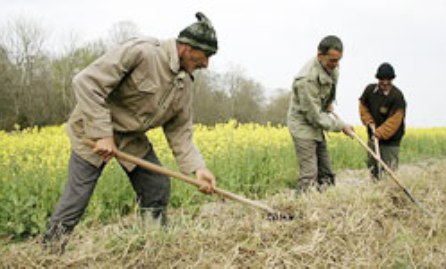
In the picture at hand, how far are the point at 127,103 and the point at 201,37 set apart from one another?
0.77 m

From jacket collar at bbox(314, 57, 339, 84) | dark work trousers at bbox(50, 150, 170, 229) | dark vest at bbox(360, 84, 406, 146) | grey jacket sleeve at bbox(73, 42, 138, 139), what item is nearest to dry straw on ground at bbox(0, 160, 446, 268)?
dark work trousers at bbox(50, 150, 170, 229)

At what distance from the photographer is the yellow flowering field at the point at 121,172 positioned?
5898mm

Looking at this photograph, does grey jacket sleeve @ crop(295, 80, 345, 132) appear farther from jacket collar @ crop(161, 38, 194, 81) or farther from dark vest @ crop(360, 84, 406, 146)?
jacket collar @ crop(161, 38, 194, 81)

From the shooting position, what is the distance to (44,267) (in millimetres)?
2936

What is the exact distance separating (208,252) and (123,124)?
1383 millimetres

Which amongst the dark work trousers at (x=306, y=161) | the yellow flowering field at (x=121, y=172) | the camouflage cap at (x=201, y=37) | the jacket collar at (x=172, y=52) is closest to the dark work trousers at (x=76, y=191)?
the yellow flowering field at (x=121, y=172)

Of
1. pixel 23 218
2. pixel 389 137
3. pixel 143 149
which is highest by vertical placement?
pixel 143 149

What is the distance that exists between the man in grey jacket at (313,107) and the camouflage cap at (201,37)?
2.19 m

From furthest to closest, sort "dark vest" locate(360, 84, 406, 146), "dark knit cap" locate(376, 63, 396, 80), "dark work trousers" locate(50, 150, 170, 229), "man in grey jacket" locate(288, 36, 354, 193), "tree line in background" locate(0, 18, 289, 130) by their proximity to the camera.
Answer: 1. "tree line in background" locate(0, 18, 289, 130)
2. "dark vest" locate(360, 84, 406, 146)
3. "dark knit cap" locate(376, 63, 396, 80)
4. "man in grey jacket" locate(288, 36, 354, 193)
5. "dark work trousers" locate(50, 150, 170, 229)

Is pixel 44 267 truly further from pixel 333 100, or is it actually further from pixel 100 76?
pixel 333 100

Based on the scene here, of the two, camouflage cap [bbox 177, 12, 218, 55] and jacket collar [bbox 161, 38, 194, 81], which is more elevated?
camouflage cap [bbox 177, 12, 218, 55]

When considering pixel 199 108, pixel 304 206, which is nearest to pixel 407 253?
pixel 304 206

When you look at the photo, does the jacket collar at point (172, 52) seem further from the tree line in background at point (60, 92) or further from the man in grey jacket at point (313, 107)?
the tree line in background at point (60, 92)

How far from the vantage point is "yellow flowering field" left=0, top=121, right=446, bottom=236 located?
590 centimetres
